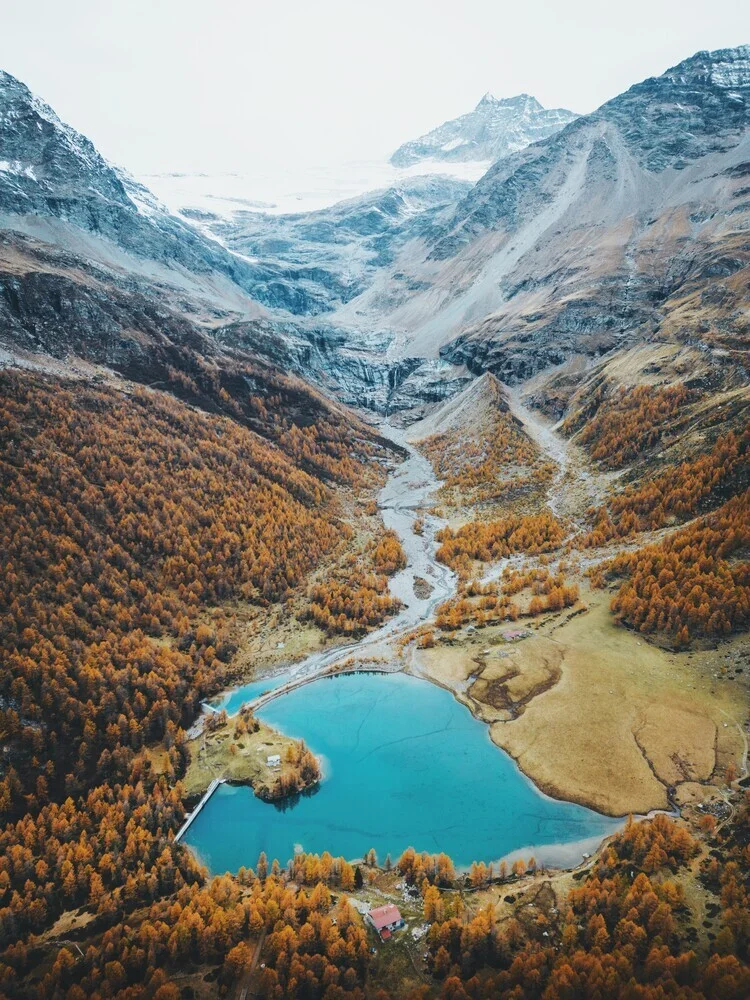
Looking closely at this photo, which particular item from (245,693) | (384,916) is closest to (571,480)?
(245,693)

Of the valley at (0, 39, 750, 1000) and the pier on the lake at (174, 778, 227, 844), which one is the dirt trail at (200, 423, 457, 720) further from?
the pier on the lake at (174, 778, 227, 844)

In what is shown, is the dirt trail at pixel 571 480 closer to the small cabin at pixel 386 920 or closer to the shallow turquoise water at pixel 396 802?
the shallow turquoise water at pixel 396 802

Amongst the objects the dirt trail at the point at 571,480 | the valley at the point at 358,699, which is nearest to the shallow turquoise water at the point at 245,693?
the valley at the point at 358,699

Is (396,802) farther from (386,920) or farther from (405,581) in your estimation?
(405,581)

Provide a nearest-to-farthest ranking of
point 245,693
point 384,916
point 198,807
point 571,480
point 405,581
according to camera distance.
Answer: point 384,916 → point 198,807 → point 245,693 → point 405,581 → point 571,480

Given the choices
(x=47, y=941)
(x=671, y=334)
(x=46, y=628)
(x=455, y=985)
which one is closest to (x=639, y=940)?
(x=455, y=985)

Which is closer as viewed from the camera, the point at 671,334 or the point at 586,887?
the point at 586,887

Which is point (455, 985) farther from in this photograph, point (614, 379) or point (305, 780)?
point (614, 379)
